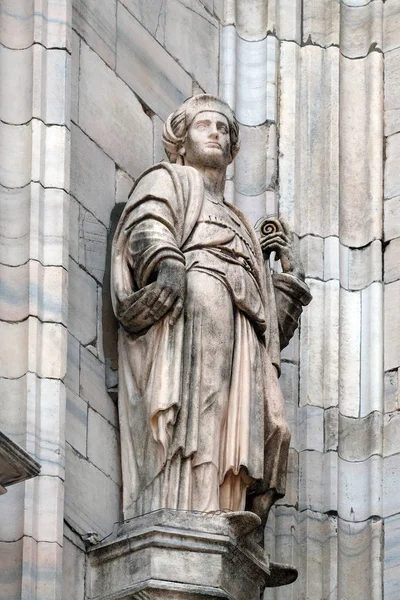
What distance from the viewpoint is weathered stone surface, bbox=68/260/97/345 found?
10.7 m

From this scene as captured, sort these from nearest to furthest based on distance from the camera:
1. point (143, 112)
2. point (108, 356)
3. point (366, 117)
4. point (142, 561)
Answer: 1. point (142, 561)
2. point (108, 356)
3. point (143, 112)
4. point (366, 117)

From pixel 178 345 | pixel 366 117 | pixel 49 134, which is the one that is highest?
pixel 366 117

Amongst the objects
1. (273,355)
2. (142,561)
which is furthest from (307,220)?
(142,561)

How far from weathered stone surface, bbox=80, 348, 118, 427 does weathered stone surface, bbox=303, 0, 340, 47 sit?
2660 millimetres

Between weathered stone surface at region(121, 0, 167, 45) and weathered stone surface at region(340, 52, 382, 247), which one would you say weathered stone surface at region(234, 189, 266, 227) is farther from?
weathered stone surface at region(121, 0, 167, 45)

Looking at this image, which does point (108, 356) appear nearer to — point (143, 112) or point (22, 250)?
point (22, 250)

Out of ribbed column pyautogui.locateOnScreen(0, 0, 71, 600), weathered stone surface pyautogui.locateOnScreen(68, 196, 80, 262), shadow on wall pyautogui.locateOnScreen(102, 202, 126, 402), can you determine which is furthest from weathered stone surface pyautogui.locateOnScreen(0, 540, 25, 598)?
weathered stone surface pyautogui.locateOnScreen(68, 196, 80, 262)

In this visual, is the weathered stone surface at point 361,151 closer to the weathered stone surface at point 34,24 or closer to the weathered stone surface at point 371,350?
the weathered stone surface at point 371,350

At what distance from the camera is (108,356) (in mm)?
10844

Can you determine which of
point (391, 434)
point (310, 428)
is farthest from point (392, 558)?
point (310, 428)

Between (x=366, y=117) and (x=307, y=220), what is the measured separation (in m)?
0.64

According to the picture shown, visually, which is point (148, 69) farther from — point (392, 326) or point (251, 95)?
point (392, 326)

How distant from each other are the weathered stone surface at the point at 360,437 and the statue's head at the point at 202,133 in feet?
4.48

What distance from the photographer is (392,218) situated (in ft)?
40.5
